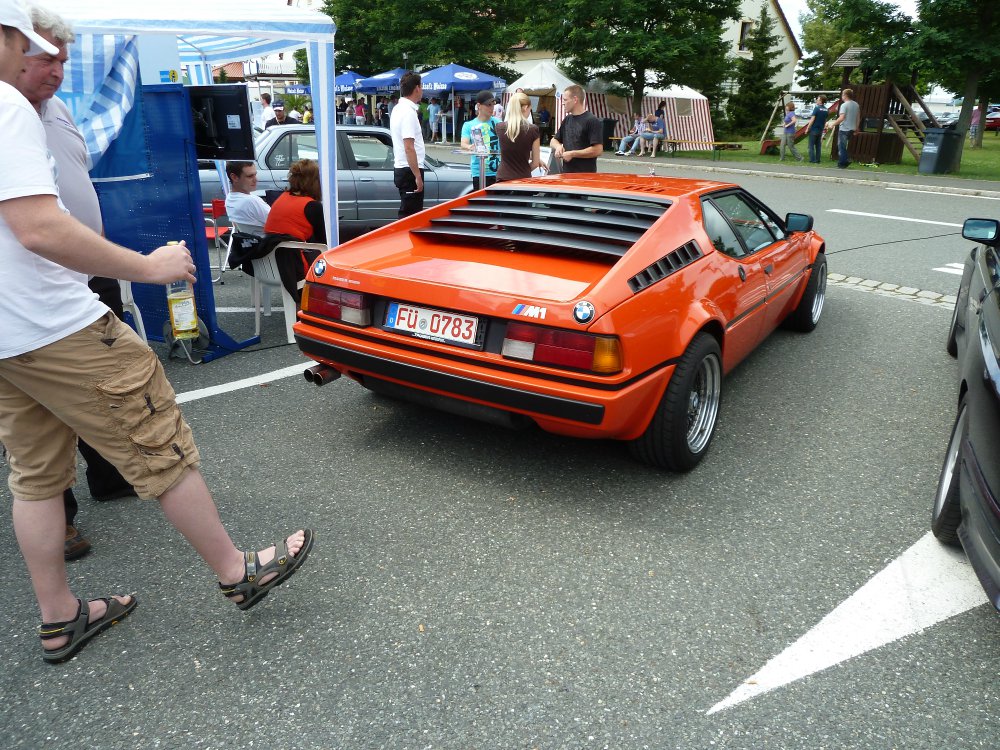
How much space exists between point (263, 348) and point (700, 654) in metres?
4.03

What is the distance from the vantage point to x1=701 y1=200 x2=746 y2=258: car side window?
378 cm

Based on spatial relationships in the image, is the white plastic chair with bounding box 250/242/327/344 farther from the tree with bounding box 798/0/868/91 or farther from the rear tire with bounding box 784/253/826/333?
the tree with bounding box 798/0/868/91

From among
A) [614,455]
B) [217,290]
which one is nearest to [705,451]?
[614,455]

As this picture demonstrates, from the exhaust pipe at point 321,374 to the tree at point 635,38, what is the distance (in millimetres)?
26600

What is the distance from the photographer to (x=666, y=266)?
3248 mm

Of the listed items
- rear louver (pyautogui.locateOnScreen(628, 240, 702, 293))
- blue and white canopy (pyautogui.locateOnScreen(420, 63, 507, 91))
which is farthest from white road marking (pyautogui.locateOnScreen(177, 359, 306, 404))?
blue and white canopy (pyautogui.locateOnScreen(420, 63, 507, 91))

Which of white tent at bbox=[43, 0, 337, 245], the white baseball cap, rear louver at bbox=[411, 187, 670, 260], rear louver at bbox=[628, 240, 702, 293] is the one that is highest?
white tent at bbox=[43, 0, 337, 245]

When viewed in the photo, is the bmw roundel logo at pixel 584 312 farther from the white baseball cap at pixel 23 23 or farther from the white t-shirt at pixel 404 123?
the white t-shirt at pixel 404 123

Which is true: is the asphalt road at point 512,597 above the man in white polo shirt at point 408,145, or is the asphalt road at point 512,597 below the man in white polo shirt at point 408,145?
below

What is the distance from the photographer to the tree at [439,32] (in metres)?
34.0

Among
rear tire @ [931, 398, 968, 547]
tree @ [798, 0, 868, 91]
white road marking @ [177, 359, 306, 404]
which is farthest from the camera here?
tree @ [798, 0, 868, 91]

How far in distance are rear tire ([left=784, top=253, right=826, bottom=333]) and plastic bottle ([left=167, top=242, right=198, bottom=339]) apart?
4189 mm

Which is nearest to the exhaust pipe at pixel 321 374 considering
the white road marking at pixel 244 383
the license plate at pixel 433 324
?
the license plate at pixel 433 324

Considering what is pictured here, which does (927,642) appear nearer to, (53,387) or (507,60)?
(53,387)
